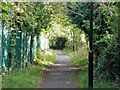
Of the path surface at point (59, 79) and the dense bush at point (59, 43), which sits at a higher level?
the dense bush at point (59, 43)

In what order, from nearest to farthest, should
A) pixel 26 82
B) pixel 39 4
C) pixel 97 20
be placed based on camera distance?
1. pixel 26 82
2. pixel 97 20
3. pixel 39 4

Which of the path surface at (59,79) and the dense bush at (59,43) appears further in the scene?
the dense bush at (59,43)

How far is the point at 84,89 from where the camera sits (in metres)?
7.49

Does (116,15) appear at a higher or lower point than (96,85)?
higher

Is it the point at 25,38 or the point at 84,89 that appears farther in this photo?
the point at 25,38

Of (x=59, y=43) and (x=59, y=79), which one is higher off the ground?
(x=59, y=43)

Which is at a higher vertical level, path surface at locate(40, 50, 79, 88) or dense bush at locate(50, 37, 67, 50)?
dense bush at locate(50, 37, 67, 50)

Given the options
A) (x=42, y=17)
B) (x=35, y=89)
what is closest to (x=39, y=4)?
(x=42, y=17)

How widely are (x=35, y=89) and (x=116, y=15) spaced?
472 centimetres

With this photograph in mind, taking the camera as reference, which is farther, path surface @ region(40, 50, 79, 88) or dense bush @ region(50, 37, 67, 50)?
dense bush @ region(50, 37, 67, 50)

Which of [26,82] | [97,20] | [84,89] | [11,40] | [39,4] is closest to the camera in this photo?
[84,89]

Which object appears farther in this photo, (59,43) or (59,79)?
(59,43)

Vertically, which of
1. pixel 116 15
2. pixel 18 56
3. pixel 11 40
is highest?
pixel 116 15

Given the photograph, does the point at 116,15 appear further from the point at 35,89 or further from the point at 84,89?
the point at 35,89
